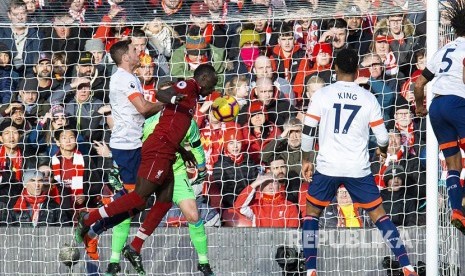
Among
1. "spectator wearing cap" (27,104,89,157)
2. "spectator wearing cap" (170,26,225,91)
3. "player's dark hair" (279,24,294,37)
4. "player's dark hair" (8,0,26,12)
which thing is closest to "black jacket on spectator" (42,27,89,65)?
"spectator wearing cap" (27,104,89,157)

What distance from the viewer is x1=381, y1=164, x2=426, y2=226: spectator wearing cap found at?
1284 cm

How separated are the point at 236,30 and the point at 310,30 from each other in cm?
91

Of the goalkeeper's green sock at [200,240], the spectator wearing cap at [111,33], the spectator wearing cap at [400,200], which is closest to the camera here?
the goalkeeper's green sock at [200,240]

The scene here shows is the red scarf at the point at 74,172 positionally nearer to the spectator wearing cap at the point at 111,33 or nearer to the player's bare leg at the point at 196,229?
the spectator wearing cap at the point at 111,33

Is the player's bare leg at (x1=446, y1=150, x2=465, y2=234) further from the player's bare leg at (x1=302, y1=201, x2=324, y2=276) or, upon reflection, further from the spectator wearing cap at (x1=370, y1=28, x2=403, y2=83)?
the spectator wearing cap at (x1=370, y1=28, x2=403, y2=83)

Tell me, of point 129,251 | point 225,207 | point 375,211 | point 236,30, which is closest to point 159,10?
point 236,30

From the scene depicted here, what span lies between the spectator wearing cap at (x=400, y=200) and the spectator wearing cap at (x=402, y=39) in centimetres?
127

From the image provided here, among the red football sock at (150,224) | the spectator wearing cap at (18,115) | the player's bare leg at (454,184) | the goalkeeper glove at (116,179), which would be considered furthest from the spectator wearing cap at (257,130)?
the player's bare leg at (454,184)

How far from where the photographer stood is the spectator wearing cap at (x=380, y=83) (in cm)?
1320

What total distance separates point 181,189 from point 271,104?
7.98 feet

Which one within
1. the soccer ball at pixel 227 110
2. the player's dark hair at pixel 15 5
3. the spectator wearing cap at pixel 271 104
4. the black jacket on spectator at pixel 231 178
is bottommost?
the black jacket on spectator at pixel 231 178

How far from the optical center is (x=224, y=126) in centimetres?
1375

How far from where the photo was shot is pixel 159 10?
1312 cm

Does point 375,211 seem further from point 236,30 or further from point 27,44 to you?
point 27,44
